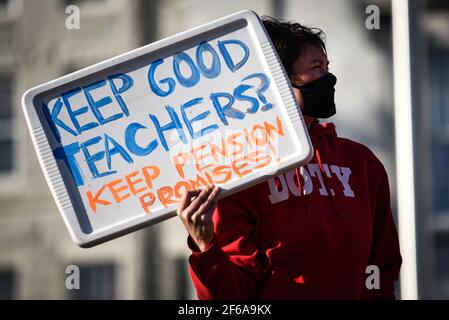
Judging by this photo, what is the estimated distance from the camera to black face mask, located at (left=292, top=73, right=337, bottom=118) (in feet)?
7.86

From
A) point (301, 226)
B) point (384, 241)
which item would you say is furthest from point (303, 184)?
point (384, 241)

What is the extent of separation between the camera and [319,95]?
7.86ft

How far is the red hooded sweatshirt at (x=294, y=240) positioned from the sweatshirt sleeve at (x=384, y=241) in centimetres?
10

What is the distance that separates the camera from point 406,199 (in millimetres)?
2783

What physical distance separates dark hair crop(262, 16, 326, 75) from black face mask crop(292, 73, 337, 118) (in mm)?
87

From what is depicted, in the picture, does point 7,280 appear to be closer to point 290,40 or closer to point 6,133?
point 6,133

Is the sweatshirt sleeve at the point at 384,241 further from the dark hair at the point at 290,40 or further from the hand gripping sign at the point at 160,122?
the hand gripping sign at the point at 160,122

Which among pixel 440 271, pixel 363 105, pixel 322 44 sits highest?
pixel 322 44

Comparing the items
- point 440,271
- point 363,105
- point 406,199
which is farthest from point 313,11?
point 440,271

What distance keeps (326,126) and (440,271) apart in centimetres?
900

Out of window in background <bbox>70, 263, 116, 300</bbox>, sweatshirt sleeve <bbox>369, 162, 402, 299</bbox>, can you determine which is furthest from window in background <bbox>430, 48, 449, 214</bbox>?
sweatshirt sleeve <bbox>369, 162, 402, 299</bbox>

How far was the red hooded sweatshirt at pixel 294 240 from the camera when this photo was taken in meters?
2.25

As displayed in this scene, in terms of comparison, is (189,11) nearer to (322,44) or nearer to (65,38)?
(65,38)

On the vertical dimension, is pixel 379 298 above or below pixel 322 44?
below
